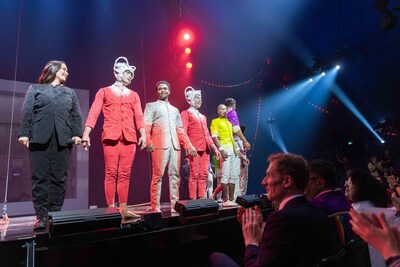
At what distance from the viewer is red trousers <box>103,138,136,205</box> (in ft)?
11.8

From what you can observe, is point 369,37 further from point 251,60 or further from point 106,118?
point 106,118

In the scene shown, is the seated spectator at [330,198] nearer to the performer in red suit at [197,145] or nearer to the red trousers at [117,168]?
the red trousers at [117,168]

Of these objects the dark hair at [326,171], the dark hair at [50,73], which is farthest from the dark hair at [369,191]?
the dark hair at [50,73]

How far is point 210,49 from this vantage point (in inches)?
405

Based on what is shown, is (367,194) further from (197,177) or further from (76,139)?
(76,139)

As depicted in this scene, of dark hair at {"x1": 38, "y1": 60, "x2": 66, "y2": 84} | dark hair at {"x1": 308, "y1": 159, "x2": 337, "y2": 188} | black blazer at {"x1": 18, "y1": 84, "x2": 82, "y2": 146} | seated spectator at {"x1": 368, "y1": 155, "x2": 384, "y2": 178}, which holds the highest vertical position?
dark hair at {"x1": 38, "y1": 60, "x2": 66, "y2": 84}

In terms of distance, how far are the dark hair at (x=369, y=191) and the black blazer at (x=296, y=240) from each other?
5.48ft

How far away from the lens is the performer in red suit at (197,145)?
4848mm

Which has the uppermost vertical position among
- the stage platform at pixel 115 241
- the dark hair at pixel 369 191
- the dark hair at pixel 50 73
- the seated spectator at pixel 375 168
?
the dark hair at pixel 50 73

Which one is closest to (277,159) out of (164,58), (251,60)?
(164,58)

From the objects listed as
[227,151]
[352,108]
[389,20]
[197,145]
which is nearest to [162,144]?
[197,145]

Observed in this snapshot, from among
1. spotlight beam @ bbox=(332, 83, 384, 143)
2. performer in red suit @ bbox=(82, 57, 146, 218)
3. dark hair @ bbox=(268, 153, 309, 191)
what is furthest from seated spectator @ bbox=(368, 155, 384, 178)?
dark hair @ bbox=(268, 153, 309, 191)

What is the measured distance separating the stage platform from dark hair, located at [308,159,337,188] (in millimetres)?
1346

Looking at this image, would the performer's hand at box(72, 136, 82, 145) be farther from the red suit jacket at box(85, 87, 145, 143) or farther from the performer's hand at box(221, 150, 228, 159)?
the performer's hand at box(221, 150, 228, 159)
